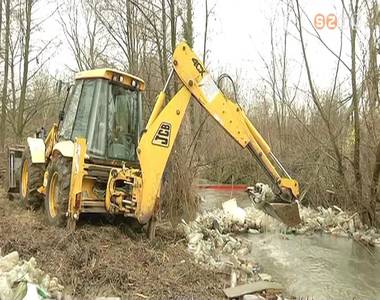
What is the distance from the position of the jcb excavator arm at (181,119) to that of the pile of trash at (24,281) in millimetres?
1955

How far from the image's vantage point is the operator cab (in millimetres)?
6992

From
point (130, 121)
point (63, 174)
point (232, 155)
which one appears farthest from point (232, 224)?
point (232, 155)

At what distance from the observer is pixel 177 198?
950 centimetres

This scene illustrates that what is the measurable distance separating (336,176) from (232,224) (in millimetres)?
3446

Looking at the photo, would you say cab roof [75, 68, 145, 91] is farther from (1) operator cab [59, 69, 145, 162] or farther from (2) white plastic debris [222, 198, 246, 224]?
(2) white plastic debris [222, 198, 246, 224]

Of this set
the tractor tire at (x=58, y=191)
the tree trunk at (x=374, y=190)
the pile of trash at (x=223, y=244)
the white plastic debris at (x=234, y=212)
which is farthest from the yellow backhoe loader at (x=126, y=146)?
the tree trunk at (x=374, y=190)

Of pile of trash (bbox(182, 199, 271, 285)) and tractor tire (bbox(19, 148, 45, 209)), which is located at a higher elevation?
tractor tire (bbox(19, 148, 45, 209))

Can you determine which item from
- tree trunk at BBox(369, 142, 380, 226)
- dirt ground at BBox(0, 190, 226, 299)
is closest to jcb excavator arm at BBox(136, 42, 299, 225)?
dirt ground at BBox(0, 190, 226, 299)

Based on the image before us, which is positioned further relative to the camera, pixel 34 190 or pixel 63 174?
pixel 34 190

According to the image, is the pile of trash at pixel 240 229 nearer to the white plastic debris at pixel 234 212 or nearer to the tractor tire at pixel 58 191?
the white plastic debris at pixel 234 212

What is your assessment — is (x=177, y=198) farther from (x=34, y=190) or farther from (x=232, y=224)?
(x=34, y=190)

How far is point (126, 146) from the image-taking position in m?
7.27

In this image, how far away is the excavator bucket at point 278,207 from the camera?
6.95 m

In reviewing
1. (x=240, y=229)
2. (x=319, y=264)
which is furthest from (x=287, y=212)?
(x=240, y=229)
